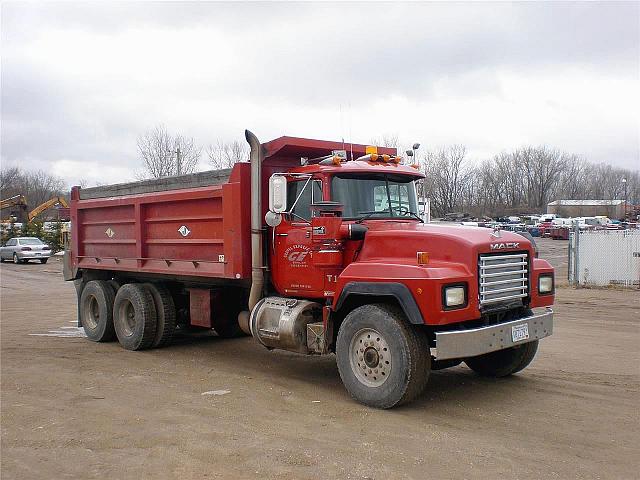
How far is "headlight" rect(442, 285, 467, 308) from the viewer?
5.95m

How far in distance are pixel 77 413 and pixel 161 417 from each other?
0.88m

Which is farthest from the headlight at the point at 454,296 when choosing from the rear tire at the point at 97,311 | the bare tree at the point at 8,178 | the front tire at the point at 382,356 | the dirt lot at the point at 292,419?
the bare tree at the point at 8,178

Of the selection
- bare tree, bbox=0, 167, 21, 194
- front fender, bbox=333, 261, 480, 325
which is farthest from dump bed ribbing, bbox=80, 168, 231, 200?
bare tree, bbox=0, 167, 21, 194

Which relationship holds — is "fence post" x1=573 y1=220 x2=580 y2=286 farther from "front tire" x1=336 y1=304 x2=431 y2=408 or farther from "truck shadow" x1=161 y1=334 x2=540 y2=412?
"front tire" x1=336 y1=304 x2=431 y2=408

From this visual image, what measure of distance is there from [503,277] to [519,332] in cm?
60

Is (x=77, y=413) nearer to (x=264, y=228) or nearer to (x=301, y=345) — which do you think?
(x=301, y=345)

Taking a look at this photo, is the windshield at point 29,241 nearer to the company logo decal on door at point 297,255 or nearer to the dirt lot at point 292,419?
the dirt lot at point 292,419

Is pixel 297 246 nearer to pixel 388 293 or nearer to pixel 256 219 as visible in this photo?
pixel 256 219

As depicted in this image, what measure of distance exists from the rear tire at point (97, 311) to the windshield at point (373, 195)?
536 cm

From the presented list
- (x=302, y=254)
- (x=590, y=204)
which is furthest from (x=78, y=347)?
(x=590, y=204)

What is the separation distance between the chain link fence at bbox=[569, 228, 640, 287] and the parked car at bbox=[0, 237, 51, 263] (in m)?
27.5

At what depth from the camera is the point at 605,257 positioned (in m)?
19.0

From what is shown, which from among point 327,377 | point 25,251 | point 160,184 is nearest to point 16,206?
point 25,251

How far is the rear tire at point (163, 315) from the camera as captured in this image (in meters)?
9.86
